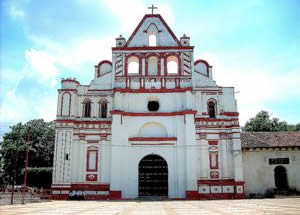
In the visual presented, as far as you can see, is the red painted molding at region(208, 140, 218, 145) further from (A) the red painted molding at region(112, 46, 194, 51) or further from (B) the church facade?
(A) the red painted molding at region(112, 46, 194, 51)

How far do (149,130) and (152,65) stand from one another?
6.97 meters

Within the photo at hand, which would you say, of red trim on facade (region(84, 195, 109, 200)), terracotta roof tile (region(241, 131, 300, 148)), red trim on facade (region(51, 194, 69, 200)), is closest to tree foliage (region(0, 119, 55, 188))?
red trim on facade (region(51, 194, 69, 200))

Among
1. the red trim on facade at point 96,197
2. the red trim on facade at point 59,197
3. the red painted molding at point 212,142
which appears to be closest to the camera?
the red trim on facade at point 59,197

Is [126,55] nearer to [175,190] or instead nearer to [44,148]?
[175,190]

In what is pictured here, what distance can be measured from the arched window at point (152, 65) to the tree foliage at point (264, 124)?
30.8 metres

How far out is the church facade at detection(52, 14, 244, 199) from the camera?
27.0m

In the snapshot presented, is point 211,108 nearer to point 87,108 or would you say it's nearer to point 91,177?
point 87,108

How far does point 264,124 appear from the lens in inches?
2122

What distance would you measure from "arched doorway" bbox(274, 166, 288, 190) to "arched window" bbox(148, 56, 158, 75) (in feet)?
52.1

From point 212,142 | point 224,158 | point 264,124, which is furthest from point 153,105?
point 264,124

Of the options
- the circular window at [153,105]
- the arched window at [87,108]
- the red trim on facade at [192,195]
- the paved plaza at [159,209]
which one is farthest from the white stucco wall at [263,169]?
the arched window at [87,108]

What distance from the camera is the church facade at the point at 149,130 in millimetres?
26953

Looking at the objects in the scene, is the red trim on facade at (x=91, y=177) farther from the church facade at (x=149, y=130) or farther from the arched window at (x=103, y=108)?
the arched window at (x=103, y=108)

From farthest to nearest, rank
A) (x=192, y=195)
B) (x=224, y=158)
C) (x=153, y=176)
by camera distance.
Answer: (x=153, y=176) → (x=224, y=158) → (x=192, y=195)
